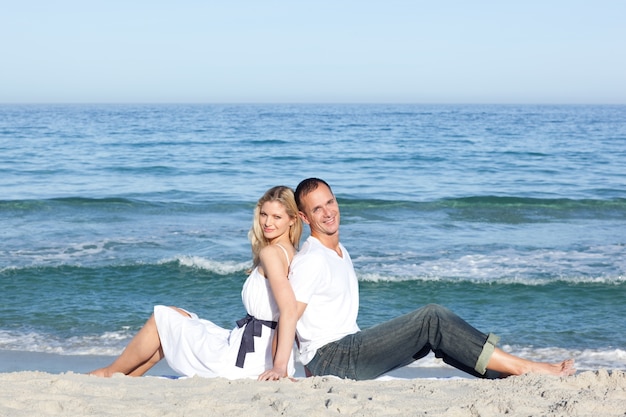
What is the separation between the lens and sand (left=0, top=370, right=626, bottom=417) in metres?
3.72

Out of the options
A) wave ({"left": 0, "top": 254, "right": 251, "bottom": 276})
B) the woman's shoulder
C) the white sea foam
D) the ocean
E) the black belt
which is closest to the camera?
the woman's shoulder

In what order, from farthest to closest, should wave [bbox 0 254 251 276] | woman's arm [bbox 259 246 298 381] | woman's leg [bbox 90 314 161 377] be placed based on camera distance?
wave [bbox 0 254 251 276] < woman's leg [bbox 90 314 161 377] < woman's arm [bbox 259 246 298 381]

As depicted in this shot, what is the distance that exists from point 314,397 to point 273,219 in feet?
3.48

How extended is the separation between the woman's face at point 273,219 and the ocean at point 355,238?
2.66 metres

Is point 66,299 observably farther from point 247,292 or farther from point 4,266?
point 247,292

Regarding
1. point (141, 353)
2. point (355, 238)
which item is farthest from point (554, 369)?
point (355, 238)

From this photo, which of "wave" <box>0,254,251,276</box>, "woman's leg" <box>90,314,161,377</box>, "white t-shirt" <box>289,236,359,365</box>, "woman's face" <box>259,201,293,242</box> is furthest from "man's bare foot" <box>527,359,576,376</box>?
"wave" <box>0,254,251,276</box>

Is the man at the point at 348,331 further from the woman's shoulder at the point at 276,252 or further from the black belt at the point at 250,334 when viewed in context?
the black belt at the point at 250,334

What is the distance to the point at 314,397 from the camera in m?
3.96

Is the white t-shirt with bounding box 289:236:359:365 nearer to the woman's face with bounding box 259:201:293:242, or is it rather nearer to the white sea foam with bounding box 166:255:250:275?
the woman's face with bounding box 259:201:293:242

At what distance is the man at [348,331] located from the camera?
4.23m

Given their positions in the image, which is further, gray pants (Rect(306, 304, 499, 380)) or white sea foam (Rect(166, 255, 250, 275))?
white sea foam (Rect(166, 255, 250, 275))

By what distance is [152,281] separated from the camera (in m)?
9.72

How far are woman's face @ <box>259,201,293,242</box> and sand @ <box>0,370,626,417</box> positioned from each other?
86 centimetres
